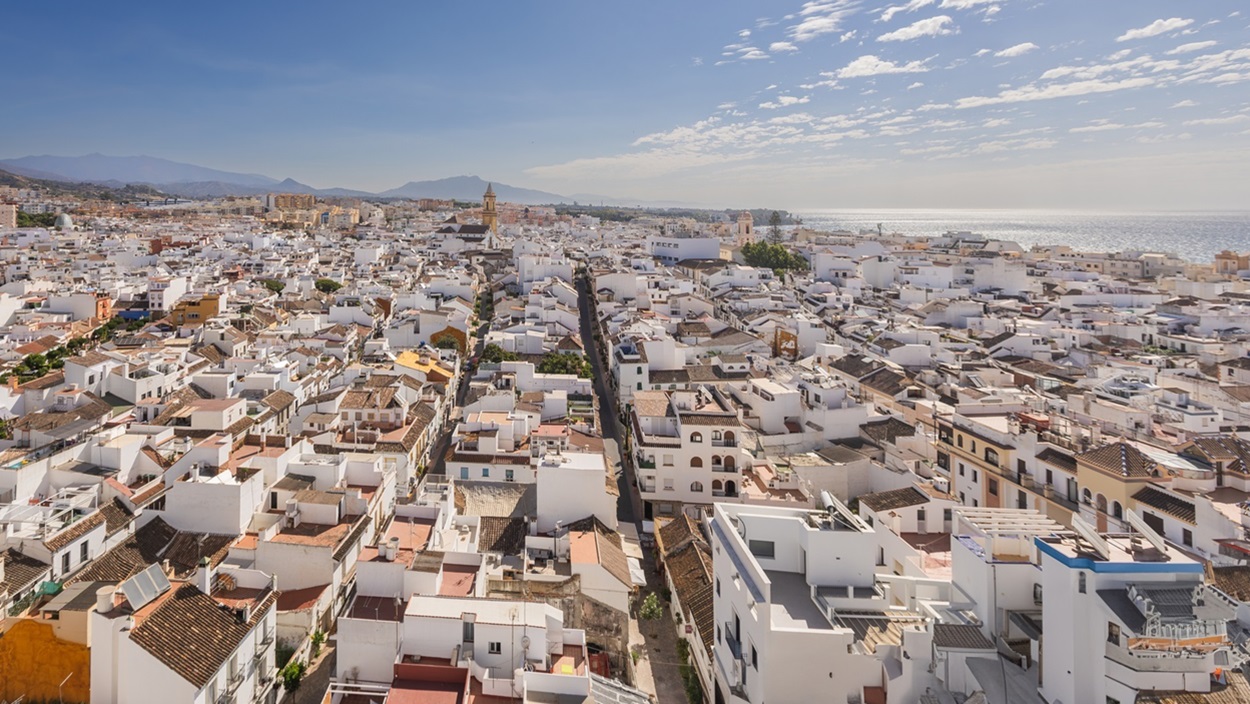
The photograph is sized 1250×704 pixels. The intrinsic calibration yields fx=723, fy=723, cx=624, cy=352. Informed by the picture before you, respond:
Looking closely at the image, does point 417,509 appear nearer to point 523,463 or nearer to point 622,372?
point 523,463

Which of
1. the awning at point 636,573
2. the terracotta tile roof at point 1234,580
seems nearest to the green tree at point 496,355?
the awning at point 636,573

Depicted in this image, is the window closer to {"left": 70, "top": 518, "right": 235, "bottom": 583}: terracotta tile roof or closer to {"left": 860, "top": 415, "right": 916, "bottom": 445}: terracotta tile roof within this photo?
{"left": 70, "top": 518, "right": 235, "bottom": 583}: terracotta tile roof

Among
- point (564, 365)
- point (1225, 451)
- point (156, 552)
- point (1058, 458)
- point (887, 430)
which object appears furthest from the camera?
point (564, 365)

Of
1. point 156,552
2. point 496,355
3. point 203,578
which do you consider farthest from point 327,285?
point 203,578

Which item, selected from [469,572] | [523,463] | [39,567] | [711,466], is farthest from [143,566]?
[711,466]

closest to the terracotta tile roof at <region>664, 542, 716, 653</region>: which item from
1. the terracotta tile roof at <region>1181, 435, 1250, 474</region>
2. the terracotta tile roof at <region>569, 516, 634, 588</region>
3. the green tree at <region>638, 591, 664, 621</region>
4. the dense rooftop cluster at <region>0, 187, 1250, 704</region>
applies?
the dense rooftop cluster at <region>0, 187, 1250, 704</region>

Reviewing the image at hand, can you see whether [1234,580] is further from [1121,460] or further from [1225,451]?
[1225,451]
